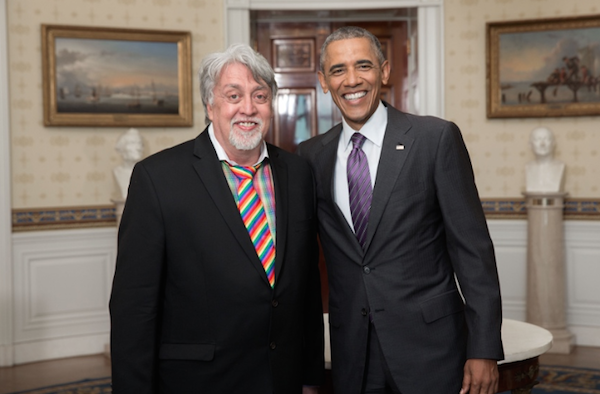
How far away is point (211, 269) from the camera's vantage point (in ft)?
7.51

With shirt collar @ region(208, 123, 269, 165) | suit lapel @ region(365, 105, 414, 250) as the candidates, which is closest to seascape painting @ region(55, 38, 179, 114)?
shirt collar @ region(208, 123, 269, 165)

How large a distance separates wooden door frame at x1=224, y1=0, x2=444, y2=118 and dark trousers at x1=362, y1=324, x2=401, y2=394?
4.73 metres

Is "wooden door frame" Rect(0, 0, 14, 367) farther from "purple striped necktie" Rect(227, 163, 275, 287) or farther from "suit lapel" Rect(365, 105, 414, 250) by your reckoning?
"suit lapel" Rect(365, 105, 414, 250)

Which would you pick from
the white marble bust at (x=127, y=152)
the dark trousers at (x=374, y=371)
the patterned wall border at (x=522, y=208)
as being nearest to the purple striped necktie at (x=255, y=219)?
the dark trousers at (x=374, y=371)

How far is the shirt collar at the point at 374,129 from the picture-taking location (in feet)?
8.33

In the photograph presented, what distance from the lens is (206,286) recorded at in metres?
2.29

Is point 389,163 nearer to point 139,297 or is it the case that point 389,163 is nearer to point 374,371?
point 374,371

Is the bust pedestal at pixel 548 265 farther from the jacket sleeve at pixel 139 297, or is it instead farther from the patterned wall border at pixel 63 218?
the jacket sleeve at pixel 139 297

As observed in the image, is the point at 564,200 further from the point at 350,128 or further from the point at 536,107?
the point at 350,128

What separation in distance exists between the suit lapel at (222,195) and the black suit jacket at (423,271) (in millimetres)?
358

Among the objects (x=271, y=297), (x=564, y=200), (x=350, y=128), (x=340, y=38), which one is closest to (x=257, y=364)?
(x=271, y=297)

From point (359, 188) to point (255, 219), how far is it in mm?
380

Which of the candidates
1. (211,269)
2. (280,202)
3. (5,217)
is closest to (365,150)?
(280,202)

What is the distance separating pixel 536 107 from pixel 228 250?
5.13m
